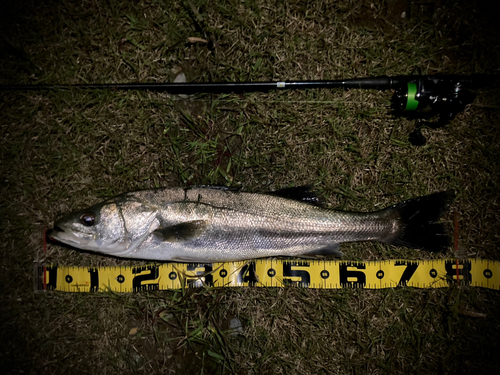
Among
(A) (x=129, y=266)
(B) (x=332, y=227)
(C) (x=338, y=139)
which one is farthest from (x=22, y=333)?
(C) (x=338, y=139)

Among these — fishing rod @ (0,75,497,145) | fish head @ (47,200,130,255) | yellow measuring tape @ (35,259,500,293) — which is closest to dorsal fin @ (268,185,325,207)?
yellow measuring tape @ (35,259,500,293)

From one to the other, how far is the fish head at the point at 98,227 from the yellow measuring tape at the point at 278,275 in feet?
1.79

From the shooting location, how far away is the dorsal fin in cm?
294

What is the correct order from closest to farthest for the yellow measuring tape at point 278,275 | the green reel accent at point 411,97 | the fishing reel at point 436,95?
the fishing reel at point 436,95 → the green reel accent at point 411,97 → the yellow measuring tape at point 278,275

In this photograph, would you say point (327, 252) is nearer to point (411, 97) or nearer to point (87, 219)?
point (411, 97)

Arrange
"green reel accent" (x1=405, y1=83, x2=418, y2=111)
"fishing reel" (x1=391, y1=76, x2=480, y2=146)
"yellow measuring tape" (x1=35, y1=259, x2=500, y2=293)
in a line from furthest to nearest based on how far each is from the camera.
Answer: "yellow measuring tape" (x1=35, y1=259, x2=500, y2=293) → "green reel accent" (x1=405, y1=83, x2=418, y2=111) → "fishing reel" (x1=391, y1=76, x2=480, y2=146)

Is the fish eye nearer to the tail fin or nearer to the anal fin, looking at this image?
the anal fin

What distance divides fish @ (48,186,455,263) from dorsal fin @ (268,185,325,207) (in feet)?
0.15

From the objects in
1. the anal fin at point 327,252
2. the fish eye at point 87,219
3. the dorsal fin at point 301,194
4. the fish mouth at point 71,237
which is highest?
the dorsal fin at point 301,194

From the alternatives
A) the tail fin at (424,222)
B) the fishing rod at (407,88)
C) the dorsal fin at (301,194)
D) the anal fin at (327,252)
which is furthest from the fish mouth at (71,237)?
the tail fin at (424,222)

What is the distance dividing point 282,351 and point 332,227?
1.43 m

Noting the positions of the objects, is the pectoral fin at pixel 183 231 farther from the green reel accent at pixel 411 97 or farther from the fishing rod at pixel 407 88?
the green reel accent at pixel 411 97

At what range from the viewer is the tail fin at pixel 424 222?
293cm

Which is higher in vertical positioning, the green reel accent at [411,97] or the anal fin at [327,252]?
the green reel accent at [411,97]
